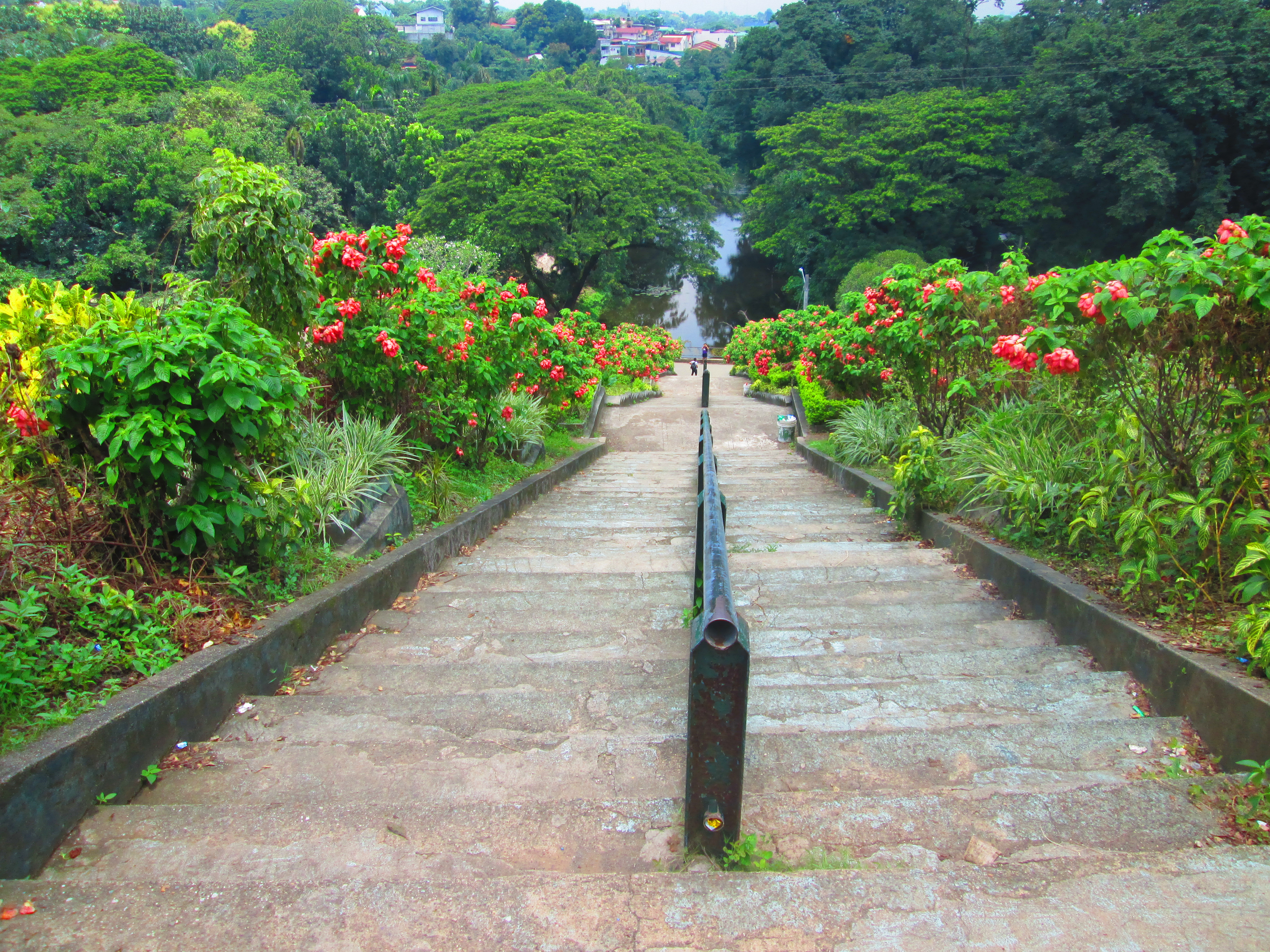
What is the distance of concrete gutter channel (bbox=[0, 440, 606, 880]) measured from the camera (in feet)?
6.88

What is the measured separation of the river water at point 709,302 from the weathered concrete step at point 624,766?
38454mm

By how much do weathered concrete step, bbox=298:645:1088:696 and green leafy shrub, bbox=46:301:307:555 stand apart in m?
0.85

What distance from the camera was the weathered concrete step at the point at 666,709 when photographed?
2.86 metres

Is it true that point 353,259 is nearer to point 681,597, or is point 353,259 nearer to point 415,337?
point 415,337

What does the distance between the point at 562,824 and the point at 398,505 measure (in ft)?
10.3

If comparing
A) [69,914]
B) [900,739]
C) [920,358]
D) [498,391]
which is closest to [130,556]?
[69,914]

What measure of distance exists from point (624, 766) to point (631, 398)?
54.9 ft

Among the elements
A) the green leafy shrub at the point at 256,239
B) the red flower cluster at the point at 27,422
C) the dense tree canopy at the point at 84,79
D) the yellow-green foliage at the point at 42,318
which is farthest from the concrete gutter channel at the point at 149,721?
the dense tree canopy at the point at 84,79

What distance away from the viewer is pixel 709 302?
45.0m

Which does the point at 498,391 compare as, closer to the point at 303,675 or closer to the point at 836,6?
the point at 303,675

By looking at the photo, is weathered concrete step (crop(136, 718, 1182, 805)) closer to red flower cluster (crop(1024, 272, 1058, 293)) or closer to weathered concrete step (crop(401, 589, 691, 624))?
weathered concrete step (crop(401, 589, 691, 624))

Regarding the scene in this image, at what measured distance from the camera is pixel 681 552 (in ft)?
18.5

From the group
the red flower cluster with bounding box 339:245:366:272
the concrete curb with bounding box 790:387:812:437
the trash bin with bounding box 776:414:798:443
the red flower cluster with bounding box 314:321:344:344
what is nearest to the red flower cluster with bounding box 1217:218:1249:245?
the red flower cluster with bounding box 314:321:344:344

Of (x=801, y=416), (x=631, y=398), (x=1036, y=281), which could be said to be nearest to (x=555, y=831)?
(x=1036, y=281)
